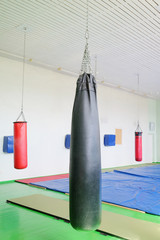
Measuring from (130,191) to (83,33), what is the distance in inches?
135

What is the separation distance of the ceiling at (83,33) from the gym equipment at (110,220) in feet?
10.7

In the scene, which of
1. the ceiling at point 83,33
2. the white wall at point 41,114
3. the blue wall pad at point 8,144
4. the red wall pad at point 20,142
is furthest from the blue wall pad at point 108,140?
the red wall pad at point 20,142

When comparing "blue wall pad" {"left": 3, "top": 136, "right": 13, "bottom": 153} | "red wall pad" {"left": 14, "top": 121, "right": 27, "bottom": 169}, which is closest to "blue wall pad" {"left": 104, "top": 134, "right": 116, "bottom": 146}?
"blue wall pad" {"left": 3, "top": 136, "right": 13, "bottom": 153}

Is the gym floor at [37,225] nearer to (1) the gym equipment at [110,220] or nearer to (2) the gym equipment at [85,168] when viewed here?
(1) the gym equipment at [110,220]

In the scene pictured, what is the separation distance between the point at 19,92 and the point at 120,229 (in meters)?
4.72

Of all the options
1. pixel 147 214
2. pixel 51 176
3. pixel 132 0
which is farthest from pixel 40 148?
pixel 132 0

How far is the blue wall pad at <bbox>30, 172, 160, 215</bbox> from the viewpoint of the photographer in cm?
399

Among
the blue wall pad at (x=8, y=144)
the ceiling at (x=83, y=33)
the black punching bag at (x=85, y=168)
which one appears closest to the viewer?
the black punching bag at (x=85, y=168)

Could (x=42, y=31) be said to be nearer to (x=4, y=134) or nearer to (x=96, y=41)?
(x=96, y=41)

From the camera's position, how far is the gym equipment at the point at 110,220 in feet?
9.21

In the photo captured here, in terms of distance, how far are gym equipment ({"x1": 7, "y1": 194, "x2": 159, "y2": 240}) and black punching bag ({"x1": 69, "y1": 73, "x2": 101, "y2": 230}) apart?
116 cm

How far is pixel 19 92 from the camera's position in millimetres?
6480

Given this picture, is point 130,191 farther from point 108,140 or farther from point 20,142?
point 108,140

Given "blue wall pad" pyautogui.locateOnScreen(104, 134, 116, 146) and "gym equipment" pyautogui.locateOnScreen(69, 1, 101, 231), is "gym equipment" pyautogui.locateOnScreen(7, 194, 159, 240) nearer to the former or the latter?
"gym equipment" pyautogui.locateOnScreen(69, 1, 101, 231)
